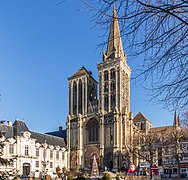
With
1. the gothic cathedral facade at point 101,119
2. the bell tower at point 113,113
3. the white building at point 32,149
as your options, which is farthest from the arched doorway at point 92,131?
the white building at point 32,149

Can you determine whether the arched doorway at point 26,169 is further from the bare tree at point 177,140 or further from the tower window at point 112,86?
the bare tree at point 177,140

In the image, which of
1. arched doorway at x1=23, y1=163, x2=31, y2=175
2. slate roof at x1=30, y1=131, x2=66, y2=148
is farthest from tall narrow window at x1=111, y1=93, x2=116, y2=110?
arched doorway at x1=23, y1=163, x2=31, y2=175

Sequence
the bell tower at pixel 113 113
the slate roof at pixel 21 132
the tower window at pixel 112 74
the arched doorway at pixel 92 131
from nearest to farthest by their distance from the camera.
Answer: the slate roof at pixel 21 132
the bell tower at pixel 113 113
the arched doorway at pixel 92 131
the tower window at pixel 112 74

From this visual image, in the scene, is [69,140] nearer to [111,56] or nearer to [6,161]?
[111,56]

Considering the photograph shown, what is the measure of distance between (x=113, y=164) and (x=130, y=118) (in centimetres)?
1144

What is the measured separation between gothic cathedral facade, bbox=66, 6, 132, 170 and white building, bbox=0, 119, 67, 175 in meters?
2.79

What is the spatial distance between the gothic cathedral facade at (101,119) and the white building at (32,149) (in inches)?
110

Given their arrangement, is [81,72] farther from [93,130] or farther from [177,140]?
[177,140]

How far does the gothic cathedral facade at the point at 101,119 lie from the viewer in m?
66.9

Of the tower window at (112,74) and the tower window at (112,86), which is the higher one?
the tower window at (112,74)

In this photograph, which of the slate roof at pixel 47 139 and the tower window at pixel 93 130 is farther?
the tower window at pixel 93 130

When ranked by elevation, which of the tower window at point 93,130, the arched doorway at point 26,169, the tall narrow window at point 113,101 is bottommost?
the arched doorway at point 26,169

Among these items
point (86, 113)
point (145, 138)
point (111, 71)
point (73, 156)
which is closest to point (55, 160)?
point (73, 156)

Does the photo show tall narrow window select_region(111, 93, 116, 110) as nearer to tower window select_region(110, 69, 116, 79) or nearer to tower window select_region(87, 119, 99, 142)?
Result: tower window select_region(110, 69, 116, 79)
